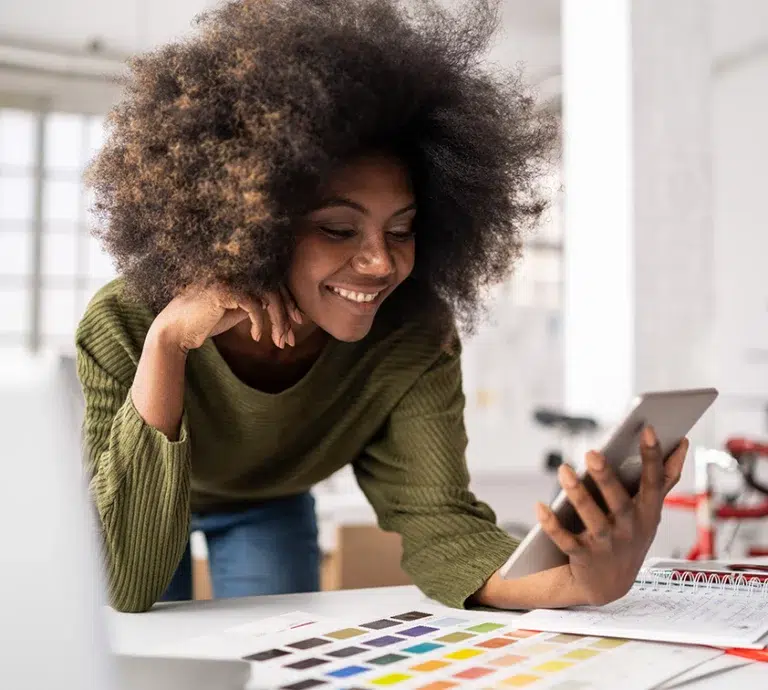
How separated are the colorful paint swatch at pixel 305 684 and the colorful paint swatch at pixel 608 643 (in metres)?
0.28

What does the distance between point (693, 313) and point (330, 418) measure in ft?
8.48

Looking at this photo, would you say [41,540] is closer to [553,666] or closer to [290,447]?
[553,666]

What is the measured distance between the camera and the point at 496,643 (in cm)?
92

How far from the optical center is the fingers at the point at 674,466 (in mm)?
1003

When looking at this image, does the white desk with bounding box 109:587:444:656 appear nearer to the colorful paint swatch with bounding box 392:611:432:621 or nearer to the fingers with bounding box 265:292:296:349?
the colorful paint swatch with bounding box 392:611:432:621

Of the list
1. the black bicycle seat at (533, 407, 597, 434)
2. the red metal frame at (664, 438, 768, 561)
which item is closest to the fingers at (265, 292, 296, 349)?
the red metal frame at (664, 438, 768, 561)

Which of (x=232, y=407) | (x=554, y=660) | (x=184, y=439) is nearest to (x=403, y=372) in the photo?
(x=232, y=407)

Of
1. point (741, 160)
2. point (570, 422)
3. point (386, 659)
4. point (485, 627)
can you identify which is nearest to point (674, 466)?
point (485, 627)

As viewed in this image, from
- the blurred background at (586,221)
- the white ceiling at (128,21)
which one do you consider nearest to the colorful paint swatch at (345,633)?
the blurred background at (586,221)

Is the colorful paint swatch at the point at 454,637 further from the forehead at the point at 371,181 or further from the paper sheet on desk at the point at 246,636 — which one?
the forehead at the point at 371,181

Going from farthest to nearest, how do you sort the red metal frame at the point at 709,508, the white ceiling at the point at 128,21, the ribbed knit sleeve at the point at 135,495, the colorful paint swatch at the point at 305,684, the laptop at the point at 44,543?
the white ceiling at the point at 128,21 < the red metal frame at the point at 709,508 < the ribbed knit sleeve at the point at 135,495 < the colorful paint swatch at the point at 305,684 < the laptop at the point at 44,543

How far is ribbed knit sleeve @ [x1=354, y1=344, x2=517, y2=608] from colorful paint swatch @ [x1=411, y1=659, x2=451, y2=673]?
11.4 inches

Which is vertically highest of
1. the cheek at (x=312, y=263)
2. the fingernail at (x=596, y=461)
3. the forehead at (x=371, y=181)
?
the forehead at (x=371, y=181)

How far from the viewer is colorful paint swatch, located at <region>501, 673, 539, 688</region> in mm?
774
